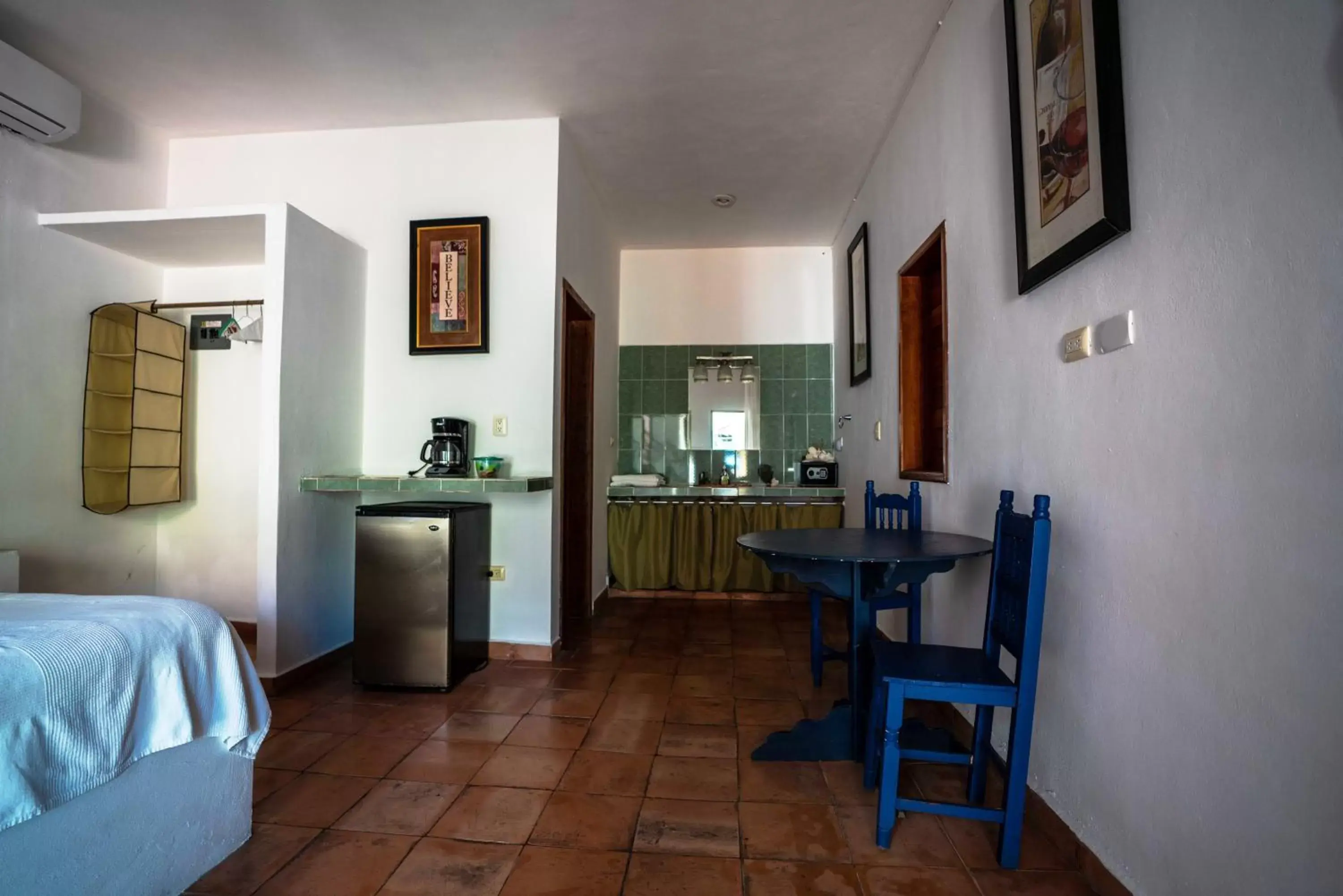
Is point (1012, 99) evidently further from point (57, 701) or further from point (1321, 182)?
point (57, 701)

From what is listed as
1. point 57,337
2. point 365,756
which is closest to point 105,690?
point 365,756

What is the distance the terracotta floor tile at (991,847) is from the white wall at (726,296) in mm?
3971

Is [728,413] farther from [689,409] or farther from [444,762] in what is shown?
[444,762]

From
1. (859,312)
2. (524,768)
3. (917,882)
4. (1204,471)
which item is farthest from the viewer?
(859,312)

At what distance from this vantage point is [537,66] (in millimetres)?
2928

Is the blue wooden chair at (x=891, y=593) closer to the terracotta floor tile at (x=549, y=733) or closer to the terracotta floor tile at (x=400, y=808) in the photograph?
the terracotta floor tile at (x=549, y=733)

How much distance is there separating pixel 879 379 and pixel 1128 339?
2278 millimetres

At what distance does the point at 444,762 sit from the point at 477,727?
Answer: 0.30 meters

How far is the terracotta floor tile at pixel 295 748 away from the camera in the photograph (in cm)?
221

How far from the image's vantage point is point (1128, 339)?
4.65 ft

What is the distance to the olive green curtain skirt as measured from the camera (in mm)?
4754

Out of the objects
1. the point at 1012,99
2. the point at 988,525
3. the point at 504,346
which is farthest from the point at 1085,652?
the point at 504,346

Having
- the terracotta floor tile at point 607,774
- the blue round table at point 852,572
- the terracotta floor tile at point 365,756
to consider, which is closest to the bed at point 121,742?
the terracotta floor tile at point 365,756

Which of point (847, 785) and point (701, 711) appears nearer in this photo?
point (847, 785)
